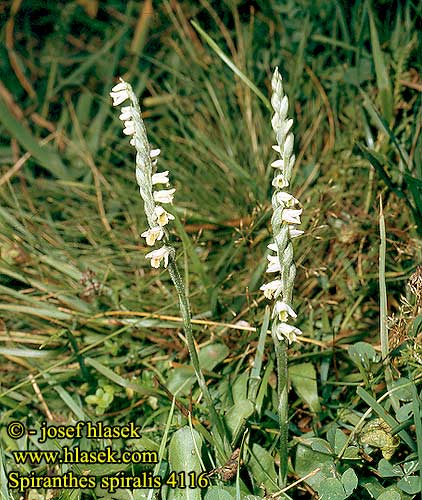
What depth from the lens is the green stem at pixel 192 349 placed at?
152 cm

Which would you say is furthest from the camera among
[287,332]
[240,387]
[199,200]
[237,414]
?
[199,200]

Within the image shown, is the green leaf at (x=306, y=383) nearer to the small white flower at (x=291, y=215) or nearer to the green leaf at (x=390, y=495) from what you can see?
the green leaf at (x=390, y=495)

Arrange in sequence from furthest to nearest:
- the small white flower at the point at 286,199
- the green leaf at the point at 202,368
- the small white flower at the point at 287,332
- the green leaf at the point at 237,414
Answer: the green leaf at the point at 202,368 → the green leaf at the point at 237,414 → the small white flower at the point at 287,332 → the small white flower at the point at 286,199

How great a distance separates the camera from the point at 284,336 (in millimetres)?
1522

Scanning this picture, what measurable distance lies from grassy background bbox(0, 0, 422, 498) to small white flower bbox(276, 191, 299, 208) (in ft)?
1.93

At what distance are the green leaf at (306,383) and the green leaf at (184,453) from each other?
0.35 metres

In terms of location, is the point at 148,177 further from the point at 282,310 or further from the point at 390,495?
the point at 390,495

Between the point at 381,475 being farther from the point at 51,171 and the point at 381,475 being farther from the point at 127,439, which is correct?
the point at 51,171

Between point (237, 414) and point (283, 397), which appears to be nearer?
point (283, 397)

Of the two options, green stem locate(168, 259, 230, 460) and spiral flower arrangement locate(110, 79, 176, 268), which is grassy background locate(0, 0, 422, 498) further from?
spiral flower arrangement locate(110, 79, 176, 268)

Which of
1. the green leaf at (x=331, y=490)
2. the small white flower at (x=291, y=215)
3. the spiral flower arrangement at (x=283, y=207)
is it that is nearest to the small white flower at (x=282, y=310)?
the spiral flower arrangement at (x=283, y=207)

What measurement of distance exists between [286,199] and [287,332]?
292 mm

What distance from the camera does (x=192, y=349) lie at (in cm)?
163

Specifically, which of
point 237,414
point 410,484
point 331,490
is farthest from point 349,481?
point 237,414
